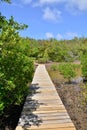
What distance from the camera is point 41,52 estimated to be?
105ft

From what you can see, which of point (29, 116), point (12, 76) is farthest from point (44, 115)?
point (12, 76)

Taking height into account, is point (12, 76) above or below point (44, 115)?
above

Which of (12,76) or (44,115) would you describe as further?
(44,115)

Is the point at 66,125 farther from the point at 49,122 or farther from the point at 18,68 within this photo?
the point at 18,68

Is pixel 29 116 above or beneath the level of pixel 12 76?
beneath

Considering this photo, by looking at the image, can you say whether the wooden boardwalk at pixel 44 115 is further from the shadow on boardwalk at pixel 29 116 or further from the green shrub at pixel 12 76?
the green shrub at pixel 12 76

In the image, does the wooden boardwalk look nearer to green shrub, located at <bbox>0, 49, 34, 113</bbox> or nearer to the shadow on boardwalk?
the shadow on boardwalk

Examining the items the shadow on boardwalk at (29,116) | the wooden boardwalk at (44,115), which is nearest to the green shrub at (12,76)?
the shadow on boardwalk at (29,116)

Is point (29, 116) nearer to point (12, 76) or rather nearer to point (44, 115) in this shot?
point (44, 115)

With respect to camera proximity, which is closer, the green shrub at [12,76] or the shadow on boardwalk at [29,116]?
the green shrub at [12,76]

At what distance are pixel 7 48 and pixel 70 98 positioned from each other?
643 centimetres

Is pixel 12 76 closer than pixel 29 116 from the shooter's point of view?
Yes

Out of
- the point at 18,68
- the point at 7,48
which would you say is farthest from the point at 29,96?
the point at 7,48

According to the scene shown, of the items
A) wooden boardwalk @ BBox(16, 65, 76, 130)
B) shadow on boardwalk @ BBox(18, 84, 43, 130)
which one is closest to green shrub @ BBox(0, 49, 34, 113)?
shadow on boardwalk @ BBox(18, 84, 43, 130)
